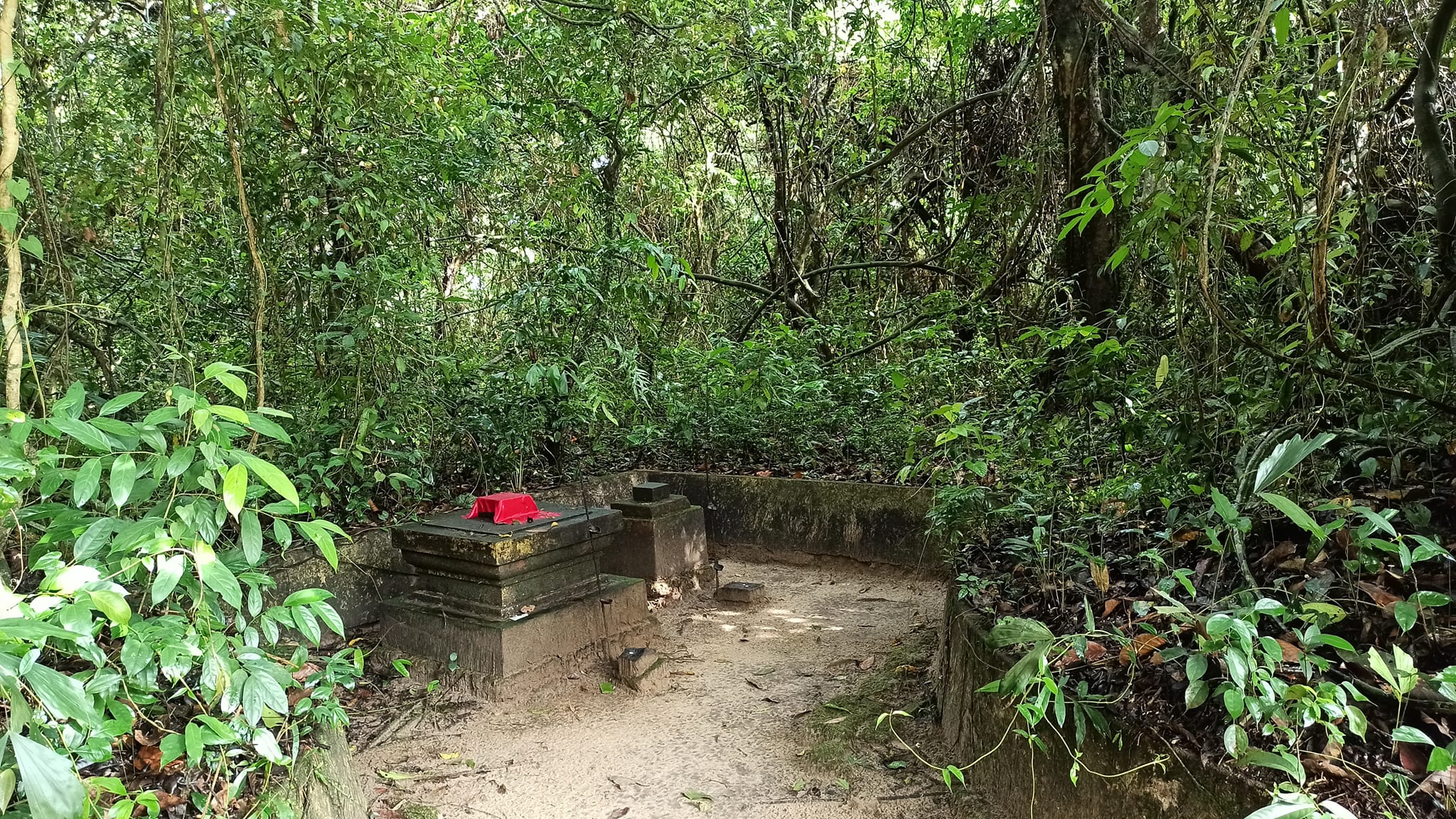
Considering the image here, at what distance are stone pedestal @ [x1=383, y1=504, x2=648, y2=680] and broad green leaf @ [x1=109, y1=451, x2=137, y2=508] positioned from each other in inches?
93.2

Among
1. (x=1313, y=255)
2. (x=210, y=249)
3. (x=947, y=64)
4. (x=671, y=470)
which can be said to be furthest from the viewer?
(x=947, y=64)

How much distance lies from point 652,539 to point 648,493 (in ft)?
1.09

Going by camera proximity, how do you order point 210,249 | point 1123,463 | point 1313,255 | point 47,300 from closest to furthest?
point 1313,255
point 47,300
point 1123,463
point 210,249

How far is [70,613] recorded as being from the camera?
1.51 m

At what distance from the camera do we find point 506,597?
410cm

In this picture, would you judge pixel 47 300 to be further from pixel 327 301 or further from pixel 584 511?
pixel 584 511

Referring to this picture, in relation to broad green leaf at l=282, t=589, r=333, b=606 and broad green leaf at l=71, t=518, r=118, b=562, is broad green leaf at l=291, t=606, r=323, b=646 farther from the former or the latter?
broad green leaf at l=71, t=518, r=118, b=562

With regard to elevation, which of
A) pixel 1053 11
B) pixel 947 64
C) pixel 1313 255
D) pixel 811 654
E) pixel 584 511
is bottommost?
pixel 811 654

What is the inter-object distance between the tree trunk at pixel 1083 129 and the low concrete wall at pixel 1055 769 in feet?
7.64

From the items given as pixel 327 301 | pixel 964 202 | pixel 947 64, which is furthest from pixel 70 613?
pixel 947 64

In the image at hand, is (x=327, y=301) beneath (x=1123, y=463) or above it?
above

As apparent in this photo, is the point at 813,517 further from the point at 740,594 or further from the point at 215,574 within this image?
the point at 215,574

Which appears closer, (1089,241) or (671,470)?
(1089,241)

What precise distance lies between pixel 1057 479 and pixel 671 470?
12.1ft
